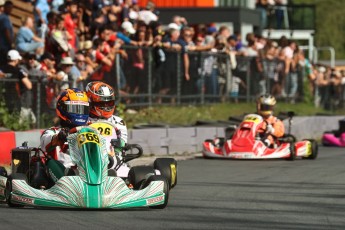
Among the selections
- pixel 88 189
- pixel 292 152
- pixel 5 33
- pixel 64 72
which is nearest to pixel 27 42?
pixel 5 33

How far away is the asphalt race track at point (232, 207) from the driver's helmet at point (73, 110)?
3.45 feet

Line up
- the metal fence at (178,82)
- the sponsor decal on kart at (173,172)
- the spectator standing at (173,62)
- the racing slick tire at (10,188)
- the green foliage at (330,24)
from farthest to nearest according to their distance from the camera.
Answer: the green foliage at (330,24) < the spectator standing at (173,62) < the metal fence at (178,82) < the sponsor decal on kart at (173,172) < the racing slick tire at (10,188)

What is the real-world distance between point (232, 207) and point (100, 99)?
2.06 metres

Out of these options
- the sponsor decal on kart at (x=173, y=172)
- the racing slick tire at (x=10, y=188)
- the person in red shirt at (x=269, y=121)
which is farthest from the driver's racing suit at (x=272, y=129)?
the racing slick tire at (x=10, y=188)

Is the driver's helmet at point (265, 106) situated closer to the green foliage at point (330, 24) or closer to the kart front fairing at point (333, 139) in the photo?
the kart front fairing at point (333, 139)

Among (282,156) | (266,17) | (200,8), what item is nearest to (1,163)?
(282,156)

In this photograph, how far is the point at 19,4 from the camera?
20891 millimetres

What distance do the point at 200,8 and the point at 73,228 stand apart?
2367 centimetres

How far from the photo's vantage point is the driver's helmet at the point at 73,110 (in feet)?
35.8

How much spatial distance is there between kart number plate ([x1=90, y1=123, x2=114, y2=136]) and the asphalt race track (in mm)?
942

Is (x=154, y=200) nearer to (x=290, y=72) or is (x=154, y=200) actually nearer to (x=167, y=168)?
(x=167, y=168)

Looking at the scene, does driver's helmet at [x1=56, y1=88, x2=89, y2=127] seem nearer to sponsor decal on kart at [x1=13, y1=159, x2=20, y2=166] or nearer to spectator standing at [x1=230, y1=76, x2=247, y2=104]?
sponsor decal on kart at [x1=13, y1=159, x2=20, y2=166]

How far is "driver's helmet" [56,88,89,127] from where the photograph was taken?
10.9m

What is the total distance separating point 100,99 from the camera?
1185cm
